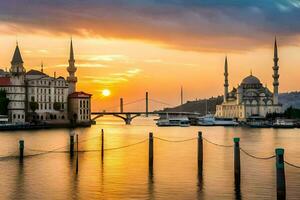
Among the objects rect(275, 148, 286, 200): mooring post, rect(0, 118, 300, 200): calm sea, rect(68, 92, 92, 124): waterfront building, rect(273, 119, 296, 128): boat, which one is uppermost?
rect(68, 92, 92, 124): waterfront building

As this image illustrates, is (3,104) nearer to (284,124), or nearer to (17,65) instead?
(17,65)

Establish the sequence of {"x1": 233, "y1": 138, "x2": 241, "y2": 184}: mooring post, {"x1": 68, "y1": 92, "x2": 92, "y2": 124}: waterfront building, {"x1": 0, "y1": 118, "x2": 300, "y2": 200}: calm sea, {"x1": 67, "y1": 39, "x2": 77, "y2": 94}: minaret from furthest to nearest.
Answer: {"x1": 67, "y1": 39, "x2": 77, "y2": 94}: minaret
{"x1": 68, "y1": 92, "x2": 92, "y2": 124}: waterfront building
{"x1": 233, "y1": 138, "x2": 241, "y2": 184}: mooring post
{"x1": 0, "y1": 118, "x2": 300, "y2": 200}: calm sea

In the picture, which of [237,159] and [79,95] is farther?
[79,95]

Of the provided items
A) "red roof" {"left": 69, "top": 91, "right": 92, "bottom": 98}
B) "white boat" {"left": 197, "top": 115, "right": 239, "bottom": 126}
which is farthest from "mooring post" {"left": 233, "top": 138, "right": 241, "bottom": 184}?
"white boat" {"left": 197, "top": 115, "right": 239, "bottom": 126}

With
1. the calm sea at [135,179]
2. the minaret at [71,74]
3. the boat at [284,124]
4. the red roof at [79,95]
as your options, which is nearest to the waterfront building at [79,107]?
the red roof at [79,95]

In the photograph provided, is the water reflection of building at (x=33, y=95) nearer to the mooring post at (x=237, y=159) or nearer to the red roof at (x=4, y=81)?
the red roof at (x=4, y=81)

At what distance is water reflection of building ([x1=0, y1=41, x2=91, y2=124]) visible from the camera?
161 meters

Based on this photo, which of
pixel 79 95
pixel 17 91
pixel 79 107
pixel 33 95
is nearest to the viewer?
pixel 17 91

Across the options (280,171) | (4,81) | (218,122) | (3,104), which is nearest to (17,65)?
(4,81)

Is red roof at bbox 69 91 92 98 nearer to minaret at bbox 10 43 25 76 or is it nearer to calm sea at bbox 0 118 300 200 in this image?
minaret at bbox 10 43 25 76

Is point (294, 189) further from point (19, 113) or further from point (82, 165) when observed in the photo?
point (19, 113)

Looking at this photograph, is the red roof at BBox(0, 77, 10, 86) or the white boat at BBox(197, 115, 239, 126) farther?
the white boat at BBox(197, 115, 239, 126)

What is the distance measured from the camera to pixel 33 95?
167625mm

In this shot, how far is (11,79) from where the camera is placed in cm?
16325
